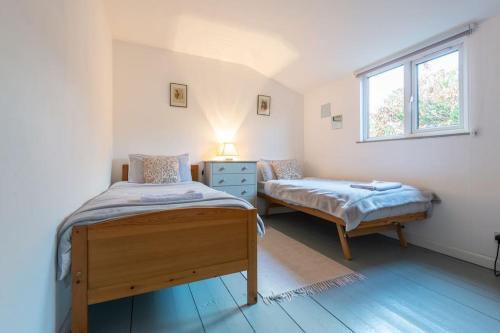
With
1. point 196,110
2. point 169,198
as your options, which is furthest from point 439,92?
point 196,110

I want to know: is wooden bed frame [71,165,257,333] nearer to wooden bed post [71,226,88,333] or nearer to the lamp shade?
wooden bed post [71,226,88,333]

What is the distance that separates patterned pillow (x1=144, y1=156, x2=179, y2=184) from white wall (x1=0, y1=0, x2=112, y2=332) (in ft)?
3.51

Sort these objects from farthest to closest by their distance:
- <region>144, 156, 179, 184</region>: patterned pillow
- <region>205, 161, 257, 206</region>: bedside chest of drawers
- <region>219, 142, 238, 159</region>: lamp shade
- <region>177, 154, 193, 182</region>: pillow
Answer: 1. <region>219, 142, 238, 159</region>: lamp shade
2. <region>205, 161, 257, 206</region>: bedside chest of drawers
3. <region>177, 154, 193, 182</region>: pillow
4. <region>144, 156, 179, 184</region>: patterned pillow

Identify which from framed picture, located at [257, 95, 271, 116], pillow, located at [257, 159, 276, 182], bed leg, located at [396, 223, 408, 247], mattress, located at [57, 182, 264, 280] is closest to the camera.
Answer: mattress, located at [57, 182, 264, 280]

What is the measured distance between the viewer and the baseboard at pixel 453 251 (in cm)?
191

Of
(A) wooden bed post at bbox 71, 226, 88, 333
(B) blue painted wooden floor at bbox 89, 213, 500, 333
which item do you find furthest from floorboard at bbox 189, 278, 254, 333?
(A) wooden bed post at bbox 71, 226, 88, 333

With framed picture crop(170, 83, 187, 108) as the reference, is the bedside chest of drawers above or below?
below

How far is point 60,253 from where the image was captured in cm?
106

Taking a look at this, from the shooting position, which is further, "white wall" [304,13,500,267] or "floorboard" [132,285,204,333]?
"white wall" [304,13,500,267]

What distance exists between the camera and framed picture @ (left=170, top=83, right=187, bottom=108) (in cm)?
321

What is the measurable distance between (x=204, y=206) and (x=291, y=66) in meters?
2.80

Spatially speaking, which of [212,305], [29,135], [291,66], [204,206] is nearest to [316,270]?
[212,305]

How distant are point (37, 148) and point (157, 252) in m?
0.70

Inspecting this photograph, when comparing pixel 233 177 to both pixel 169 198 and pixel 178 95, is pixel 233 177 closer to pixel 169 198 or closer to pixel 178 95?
pixel 178 95
